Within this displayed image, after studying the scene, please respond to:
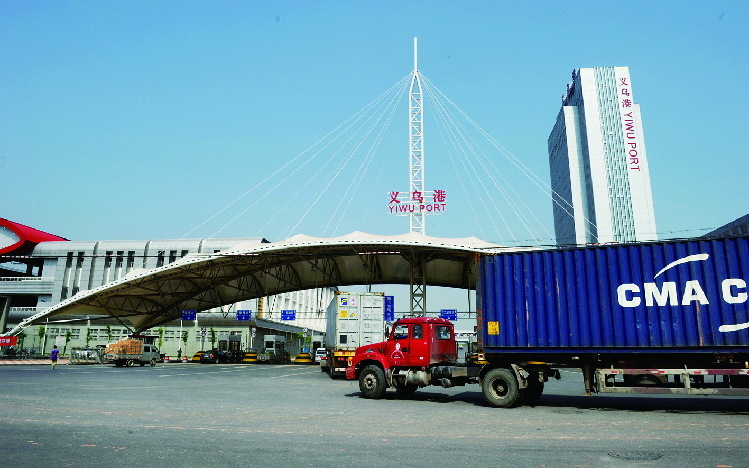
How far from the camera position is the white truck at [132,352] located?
134 ft

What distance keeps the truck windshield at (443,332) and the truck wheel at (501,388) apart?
2504mm

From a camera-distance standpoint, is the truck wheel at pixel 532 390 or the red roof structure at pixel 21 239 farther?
the red roof structure at pixel 21 239

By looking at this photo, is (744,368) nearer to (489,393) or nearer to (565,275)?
(565,275)

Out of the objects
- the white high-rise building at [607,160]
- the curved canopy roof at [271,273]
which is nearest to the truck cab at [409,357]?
the curved canopy roof at [271,273]

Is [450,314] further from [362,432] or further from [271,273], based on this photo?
[362,432]

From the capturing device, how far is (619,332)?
13.3 m

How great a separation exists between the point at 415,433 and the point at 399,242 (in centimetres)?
2794

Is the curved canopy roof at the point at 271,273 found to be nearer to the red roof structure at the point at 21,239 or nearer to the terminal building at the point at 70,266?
the terminal building at the point at 70,266

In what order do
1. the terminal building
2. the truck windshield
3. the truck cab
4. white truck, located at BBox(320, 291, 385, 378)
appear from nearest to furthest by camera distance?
the truck cab < the truck windshield < white truck, located at BBox(320, 291, 385, 378) < the terminal building

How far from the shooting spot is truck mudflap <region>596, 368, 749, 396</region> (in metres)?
12.3

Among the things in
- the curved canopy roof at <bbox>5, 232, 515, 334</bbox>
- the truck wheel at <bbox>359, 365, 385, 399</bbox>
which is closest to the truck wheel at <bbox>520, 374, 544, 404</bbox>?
the truck wheel at <bbox>359, 365, 385, 399</bbox>

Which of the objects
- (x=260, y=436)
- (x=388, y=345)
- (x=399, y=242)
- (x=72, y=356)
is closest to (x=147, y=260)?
(x=72, y=356)

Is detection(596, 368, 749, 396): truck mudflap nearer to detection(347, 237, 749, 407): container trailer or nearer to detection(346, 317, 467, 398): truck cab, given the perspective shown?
detection(347, 237, 749, 407): container trailer

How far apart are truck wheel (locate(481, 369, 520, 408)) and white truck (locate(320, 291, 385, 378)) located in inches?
565
